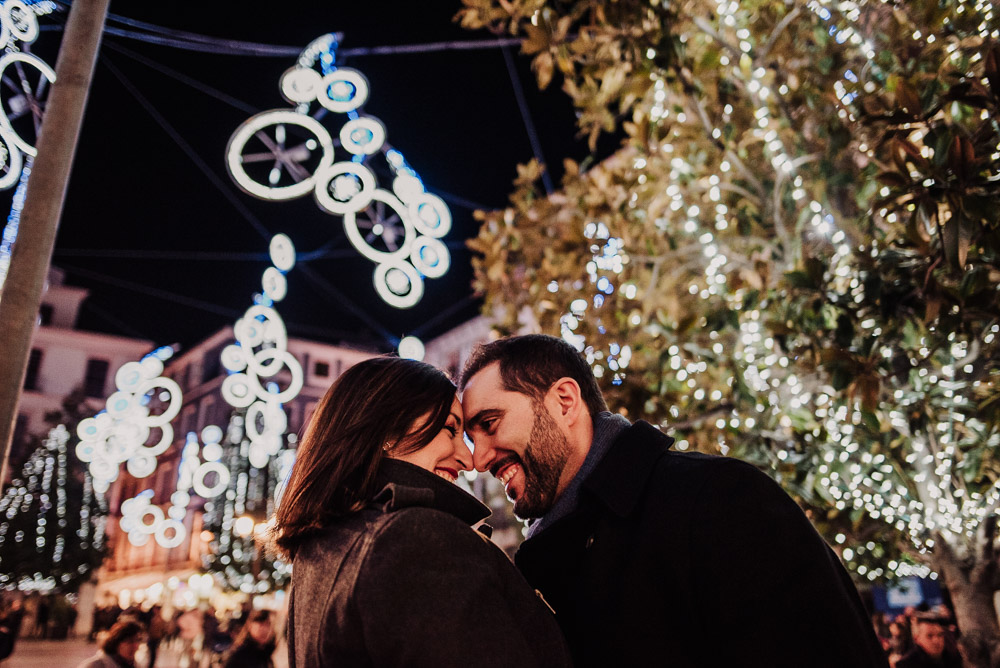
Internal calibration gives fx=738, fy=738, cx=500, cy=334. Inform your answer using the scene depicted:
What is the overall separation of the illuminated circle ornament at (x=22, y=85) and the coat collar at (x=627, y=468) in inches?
165

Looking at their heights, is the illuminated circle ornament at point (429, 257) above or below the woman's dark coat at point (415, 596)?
above

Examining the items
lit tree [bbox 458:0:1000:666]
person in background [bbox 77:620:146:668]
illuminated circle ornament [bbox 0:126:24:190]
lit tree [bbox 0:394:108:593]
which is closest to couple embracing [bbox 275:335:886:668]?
lit tree [bbox 458:0:1000:666]

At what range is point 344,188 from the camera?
6.61 m

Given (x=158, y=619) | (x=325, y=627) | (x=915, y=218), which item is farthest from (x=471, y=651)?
(x=158, y=619)

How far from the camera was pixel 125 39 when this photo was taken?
9.58 m

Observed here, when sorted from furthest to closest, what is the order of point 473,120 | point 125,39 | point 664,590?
point 473,120 < point 125,39 < point 664,590

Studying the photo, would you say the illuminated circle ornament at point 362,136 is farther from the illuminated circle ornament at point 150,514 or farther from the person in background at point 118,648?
the illuminated circle ornament at point 150,514

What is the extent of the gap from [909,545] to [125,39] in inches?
421

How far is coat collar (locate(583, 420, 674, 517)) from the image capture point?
213 cm

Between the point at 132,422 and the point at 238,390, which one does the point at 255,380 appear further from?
the point at 132,422

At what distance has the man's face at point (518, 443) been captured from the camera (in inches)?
97.6

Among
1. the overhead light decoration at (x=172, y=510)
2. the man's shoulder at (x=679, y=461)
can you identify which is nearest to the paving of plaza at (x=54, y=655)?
the overhead light decoration at (x=172, y=510)

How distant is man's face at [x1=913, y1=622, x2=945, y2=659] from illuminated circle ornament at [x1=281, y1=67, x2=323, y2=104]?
828cm

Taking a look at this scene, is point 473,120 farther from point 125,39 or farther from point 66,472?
point 66,472
